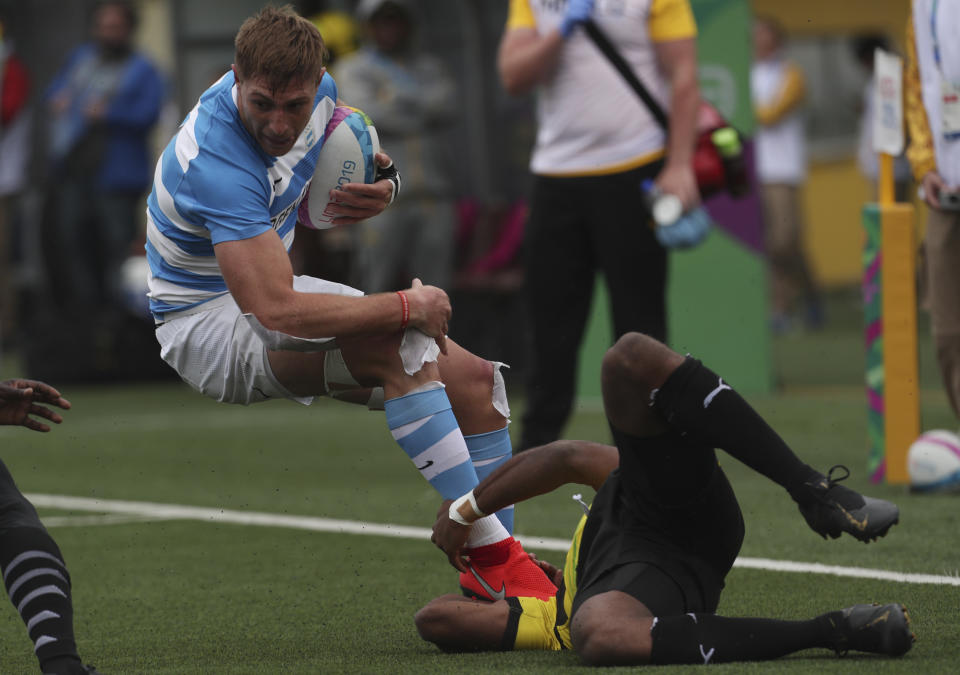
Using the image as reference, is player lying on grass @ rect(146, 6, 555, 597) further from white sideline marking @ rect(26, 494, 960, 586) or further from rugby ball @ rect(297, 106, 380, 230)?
white sideline marking @ rect(26, 494, 960, 586)

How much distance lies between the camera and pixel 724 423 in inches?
157

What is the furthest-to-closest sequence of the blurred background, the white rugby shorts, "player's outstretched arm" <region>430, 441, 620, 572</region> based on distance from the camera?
the blurred background → the white rugby shorts → "player's outstretched arm" <region>430, 441, 620, 572</region>

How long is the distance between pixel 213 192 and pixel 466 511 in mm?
1061

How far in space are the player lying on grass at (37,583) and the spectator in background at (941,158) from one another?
4041 mm

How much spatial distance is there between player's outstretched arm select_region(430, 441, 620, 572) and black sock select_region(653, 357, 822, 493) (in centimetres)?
45

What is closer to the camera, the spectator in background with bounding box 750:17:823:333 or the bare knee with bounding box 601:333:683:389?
the bare knee with bounding box 601:333:683:389

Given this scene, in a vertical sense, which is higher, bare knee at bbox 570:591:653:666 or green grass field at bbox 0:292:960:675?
bare knee at bbox 570:591:653:666

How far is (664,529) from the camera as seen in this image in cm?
425

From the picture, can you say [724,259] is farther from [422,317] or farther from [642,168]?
[422,317]

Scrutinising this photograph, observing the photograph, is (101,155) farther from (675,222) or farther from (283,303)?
(283,303)

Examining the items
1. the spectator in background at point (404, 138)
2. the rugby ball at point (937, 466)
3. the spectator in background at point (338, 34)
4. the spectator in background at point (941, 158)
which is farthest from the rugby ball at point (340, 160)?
the spectator in background at point (338, 34)

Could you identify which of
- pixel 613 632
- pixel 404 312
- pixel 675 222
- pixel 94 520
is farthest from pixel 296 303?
pixel 94 520

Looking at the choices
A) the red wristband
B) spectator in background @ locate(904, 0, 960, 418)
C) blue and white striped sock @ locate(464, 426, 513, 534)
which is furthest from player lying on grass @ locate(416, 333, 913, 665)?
spectator in background @ locate(904, 0, 960, 418)

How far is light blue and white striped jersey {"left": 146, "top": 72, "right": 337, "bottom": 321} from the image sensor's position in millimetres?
4645
